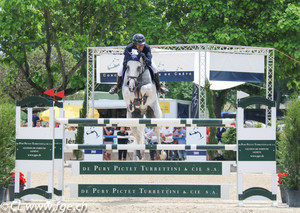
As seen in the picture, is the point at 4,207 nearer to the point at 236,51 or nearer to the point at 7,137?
the point at 7,137

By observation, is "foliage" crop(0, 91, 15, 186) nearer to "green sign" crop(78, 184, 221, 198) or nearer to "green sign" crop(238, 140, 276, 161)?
"green sign" crop(78, 184, 221, 198)

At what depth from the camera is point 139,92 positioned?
8.73 meters

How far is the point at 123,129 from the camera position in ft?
53.9

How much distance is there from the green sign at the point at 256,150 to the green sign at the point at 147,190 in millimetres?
609

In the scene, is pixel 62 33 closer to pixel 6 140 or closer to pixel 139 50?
pixel 139 50

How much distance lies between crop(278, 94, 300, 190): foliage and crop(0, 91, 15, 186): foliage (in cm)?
433

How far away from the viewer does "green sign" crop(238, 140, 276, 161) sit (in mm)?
6719

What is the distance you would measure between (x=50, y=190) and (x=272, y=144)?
3.38 metres

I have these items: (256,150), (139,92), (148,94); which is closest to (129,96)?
(139,92)

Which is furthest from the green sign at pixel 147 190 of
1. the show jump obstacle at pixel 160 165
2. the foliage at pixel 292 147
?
the foliage at pixel 292 147

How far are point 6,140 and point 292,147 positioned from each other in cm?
445

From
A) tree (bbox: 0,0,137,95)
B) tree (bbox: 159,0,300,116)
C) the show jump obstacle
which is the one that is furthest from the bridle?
tree (bbox: 0,0,137,95)

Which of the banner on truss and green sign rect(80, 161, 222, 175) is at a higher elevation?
the banner on truss

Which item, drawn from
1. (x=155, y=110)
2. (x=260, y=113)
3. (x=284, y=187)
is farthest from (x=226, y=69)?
(x=260, y=113)
